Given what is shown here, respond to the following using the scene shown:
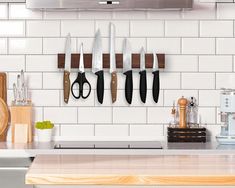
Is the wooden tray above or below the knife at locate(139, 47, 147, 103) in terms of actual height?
below

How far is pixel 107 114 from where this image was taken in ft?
11.8

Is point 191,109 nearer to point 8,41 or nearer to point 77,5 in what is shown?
point 77,5

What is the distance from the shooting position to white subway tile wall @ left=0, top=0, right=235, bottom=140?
3.58 metres

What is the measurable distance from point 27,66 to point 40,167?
1712mm

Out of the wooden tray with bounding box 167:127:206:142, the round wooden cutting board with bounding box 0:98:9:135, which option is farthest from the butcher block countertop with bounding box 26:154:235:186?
the round wooden cutting board with bounding box 0:98:9:135

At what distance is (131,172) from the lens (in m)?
1.87

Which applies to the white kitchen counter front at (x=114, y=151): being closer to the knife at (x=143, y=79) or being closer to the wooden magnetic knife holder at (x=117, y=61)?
the knife at (x=143, y=79)

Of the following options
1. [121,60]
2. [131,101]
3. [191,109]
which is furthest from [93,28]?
[191,109]

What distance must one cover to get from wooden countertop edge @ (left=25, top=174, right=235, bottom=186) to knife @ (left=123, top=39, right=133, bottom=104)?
5.66 ft

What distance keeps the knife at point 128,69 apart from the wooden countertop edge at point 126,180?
67.9 inches

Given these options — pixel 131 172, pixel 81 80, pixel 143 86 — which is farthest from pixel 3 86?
pixel 131 172

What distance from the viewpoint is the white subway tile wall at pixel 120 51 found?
3580 mm

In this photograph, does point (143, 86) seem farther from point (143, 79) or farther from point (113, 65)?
point (113, 65)

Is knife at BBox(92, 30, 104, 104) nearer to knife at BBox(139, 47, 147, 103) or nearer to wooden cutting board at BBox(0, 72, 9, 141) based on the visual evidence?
knife at BBox(139, 47, 147, 103)
